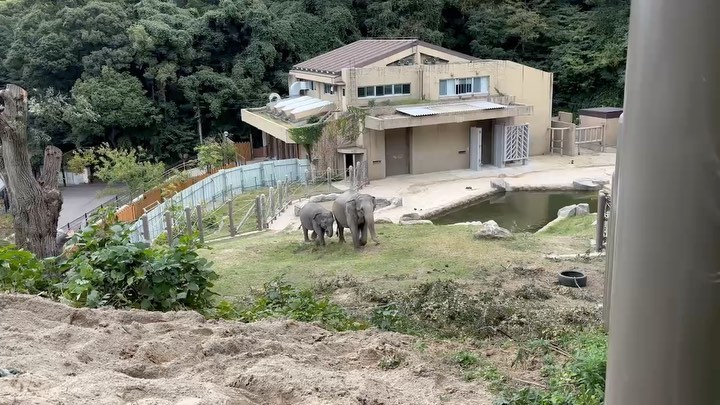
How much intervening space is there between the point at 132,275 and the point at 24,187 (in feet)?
10.5

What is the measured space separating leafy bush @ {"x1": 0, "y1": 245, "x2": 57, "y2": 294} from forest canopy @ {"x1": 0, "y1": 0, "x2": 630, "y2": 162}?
24.0m

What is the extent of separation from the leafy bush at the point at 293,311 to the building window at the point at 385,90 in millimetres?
18413

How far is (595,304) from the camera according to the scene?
22.2ft

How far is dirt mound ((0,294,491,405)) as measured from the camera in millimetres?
3027

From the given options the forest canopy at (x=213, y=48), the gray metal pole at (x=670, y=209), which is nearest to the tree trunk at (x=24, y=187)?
the gray metal pole at (x=670, y=209)

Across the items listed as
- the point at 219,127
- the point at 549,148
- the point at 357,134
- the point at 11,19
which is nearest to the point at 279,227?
the point at 357,134

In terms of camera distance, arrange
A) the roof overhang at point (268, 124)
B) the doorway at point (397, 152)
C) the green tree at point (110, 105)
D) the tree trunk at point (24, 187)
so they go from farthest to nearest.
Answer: the green tree at point (110, 105) < the doorway at point (397, 152) < the roof overhang at point (268, 124) < the tree trunk at point (24, 187)

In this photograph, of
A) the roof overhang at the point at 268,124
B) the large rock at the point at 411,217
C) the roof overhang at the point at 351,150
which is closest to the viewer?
the large rock at the point at 411,217

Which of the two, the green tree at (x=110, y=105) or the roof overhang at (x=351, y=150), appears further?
the green tree at (x=110, y=105)

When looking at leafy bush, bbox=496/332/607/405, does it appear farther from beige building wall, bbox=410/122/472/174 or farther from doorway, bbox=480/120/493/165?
doorway, bbox=480/120/493/165

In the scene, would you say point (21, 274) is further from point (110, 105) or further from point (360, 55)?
point (110, 105)

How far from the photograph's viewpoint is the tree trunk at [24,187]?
25.9 feet

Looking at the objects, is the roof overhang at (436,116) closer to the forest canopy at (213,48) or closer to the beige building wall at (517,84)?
the beige building wall at (517,84)

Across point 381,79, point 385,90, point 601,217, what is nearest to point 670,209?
point 601,217
